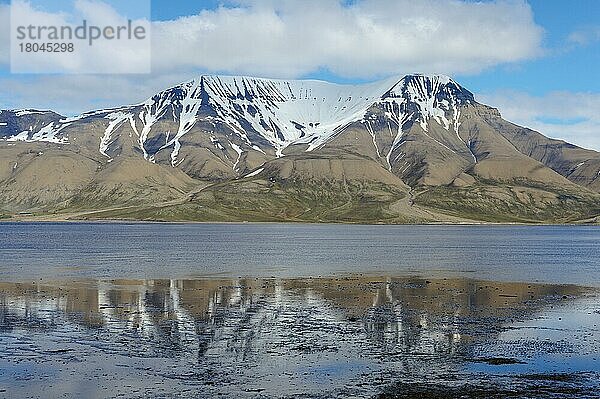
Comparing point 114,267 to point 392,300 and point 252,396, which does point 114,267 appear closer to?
point 392,300

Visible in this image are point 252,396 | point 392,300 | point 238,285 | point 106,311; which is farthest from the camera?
point 238,285

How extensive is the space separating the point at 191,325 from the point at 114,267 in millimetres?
51847

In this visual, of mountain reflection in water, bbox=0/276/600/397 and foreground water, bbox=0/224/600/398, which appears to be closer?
foreground water, bbox=0/224/600/398

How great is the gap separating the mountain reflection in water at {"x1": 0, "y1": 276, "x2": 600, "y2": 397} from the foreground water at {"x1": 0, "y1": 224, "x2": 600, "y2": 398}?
0.35 feet

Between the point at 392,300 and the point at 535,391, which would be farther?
the point at 392,300

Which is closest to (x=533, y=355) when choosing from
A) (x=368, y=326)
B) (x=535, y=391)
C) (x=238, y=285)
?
(x=535, y=391)

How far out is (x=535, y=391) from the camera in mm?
29812

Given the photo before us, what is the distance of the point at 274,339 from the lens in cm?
4144

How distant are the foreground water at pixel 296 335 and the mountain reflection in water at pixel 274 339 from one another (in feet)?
0.35

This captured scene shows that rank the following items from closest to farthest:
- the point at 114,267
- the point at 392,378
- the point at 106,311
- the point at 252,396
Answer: the point at 252,396, the point at 392,378, the point at 106,311, the point at 114,267

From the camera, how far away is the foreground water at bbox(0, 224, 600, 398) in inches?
1225

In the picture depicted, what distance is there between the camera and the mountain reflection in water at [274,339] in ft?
104

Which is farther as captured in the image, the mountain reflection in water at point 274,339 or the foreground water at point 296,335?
the mountain reflection in water at point 274,339

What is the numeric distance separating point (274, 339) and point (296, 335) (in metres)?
1.98
